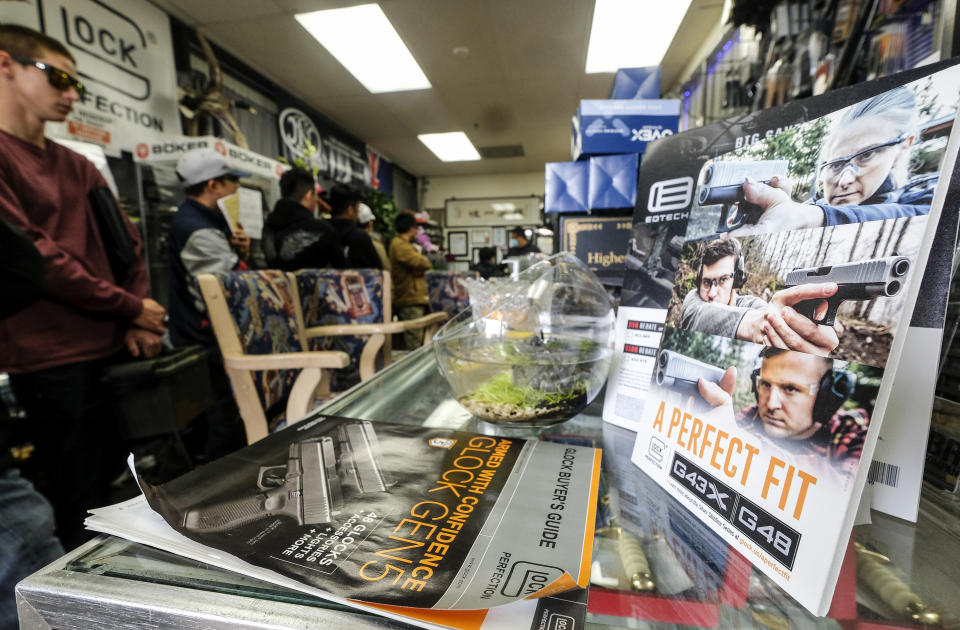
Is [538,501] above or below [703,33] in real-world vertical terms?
below

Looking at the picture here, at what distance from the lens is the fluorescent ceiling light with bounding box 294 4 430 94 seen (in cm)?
309

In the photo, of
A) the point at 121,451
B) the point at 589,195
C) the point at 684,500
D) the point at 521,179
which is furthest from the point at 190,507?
the point at 521,179

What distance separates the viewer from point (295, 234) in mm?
2189

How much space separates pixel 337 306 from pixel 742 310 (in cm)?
165

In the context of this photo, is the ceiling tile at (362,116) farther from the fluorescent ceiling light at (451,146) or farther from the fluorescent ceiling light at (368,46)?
the fluorescent ceiling light at (451,146)

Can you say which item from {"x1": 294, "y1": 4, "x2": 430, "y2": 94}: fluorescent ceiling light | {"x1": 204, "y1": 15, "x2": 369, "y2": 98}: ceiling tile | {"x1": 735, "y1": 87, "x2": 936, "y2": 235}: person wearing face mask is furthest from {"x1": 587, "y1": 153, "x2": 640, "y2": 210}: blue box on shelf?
{"x1": 204, "y1": 15, "x2": 369, "y2": 98}: ceiling tile

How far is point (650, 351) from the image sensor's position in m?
0.54

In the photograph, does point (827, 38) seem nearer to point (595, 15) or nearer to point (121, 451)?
point (121, 451)

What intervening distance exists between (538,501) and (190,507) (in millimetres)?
269

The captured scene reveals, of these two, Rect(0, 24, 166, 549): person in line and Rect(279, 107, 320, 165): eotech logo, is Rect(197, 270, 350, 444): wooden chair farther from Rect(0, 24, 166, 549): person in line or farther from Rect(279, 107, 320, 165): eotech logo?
Rect(279, 107, 320, 165): eotech logo

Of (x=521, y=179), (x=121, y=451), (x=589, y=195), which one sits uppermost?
(x=521, y=179)

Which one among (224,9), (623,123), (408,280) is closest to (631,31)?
(408,280)

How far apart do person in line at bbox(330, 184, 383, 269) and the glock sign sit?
1.45 metres

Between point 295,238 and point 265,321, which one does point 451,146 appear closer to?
point 295,238
